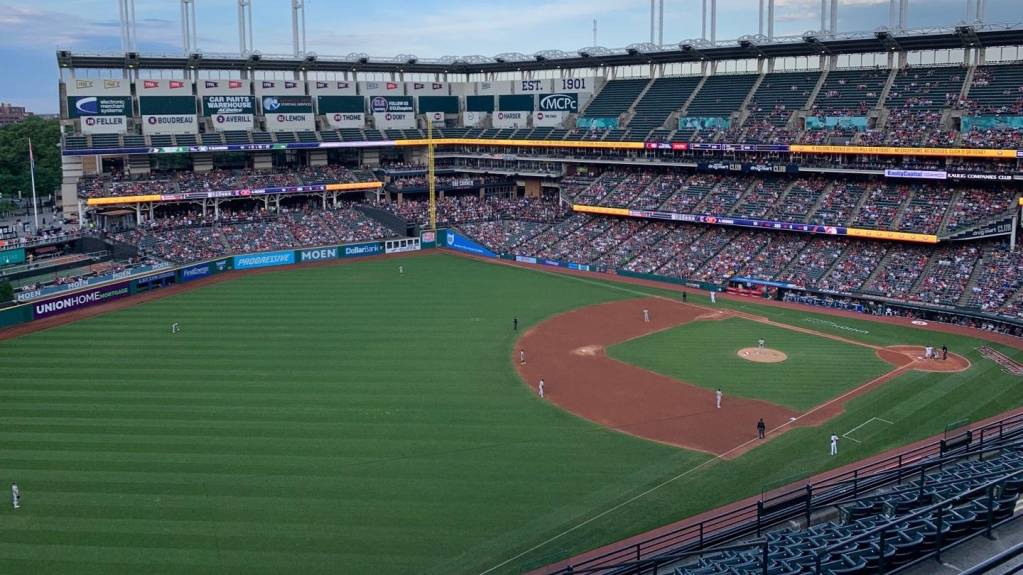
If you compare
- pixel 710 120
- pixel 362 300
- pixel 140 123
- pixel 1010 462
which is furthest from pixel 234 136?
pixel 1010 462

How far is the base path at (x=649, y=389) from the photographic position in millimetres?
28984

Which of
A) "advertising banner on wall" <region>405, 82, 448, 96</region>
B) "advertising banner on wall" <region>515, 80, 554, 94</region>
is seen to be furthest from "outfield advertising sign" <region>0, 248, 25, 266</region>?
"advertising banner on wall" <region>515, 80, 554, 94</region>

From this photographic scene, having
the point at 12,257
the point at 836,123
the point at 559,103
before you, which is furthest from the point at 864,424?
the point at 559,103

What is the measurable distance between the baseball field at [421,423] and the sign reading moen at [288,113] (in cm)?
3154

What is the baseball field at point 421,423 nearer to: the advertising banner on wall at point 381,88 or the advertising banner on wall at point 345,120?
the advertising banner on wall at point 345,120

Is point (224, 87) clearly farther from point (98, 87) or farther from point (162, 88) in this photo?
point (98, 87)

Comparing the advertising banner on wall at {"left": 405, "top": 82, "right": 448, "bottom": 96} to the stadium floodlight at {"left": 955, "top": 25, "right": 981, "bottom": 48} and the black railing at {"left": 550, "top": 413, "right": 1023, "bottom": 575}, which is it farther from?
the black railing at {"left": 550, "top": 413, "right": 1023, "bottom": 575}

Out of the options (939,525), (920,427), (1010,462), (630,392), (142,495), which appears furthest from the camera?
(630,392)

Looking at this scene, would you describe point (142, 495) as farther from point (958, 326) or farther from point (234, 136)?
point (234, 136)

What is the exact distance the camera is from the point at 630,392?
1308 inches

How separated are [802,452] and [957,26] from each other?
41.7 m

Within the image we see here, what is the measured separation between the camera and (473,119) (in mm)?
86688

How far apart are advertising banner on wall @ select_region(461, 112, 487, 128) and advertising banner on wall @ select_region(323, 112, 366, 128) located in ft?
38.0

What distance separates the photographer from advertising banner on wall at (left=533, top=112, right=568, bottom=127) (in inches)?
3123
